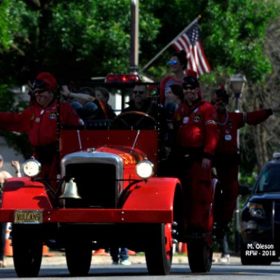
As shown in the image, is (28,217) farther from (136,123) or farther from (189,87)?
(189,87)

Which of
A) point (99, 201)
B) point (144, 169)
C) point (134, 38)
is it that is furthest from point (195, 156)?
point (134, 38)

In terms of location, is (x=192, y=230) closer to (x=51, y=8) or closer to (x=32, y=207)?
(x=32, y=207)

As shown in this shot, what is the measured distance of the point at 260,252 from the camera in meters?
22.9

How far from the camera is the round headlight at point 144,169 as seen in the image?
650 inches

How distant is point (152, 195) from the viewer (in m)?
16.4

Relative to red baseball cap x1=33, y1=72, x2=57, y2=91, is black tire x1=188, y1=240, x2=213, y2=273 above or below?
below

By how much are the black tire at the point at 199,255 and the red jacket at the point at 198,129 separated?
1.17m

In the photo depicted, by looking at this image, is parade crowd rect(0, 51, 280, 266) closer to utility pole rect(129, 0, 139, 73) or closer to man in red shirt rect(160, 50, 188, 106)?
man in red shirt rect(160, 50, 188, 106)

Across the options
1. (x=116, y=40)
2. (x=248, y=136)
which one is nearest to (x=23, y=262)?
(x=116, y=40)

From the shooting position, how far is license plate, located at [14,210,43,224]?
16219 mm

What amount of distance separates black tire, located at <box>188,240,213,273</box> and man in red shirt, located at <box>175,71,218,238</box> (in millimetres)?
278

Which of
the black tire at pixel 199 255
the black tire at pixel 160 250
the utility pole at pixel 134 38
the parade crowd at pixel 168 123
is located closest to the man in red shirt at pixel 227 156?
the black tire at pixel 199 255

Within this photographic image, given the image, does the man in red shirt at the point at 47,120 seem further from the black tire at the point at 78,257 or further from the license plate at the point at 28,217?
the license plate at the point at 28,217

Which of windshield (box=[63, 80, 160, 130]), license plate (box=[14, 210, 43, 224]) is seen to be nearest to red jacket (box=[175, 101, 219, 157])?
windshield (box=[63, 80, 160, 130])
